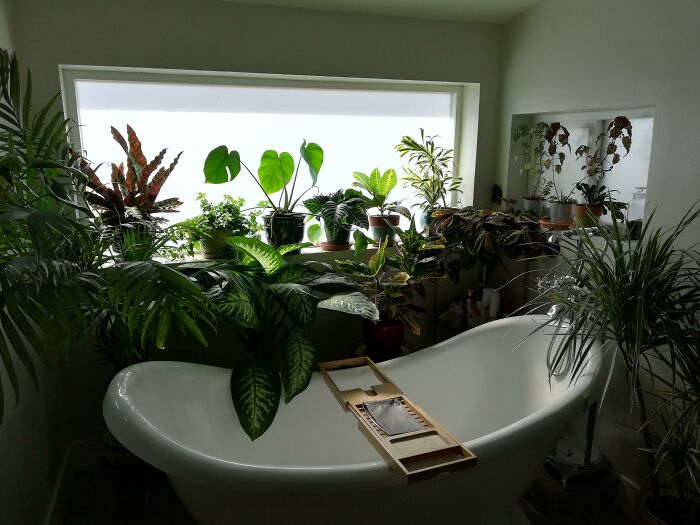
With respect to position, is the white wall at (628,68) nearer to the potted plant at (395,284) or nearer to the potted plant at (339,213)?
the potted plant at (395,284)

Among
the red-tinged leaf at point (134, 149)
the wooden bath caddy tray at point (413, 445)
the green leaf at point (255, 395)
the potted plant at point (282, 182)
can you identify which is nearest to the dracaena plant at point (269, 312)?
the green leaf at point (255, 395)

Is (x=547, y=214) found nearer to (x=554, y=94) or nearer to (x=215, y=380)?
(x=554, y=94)

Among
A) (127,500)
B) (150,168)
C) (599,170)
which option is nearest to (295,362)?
(127,500)

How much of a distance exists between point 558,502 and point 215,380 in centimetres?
147

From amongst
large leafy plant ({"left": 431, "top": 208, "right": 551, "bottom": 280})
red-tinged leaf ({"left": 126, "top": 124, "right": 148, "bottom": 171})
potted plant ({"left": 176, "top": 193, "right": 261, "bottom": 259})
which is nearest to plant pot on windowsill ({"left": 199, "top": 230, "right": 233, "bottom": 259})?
potted plant ({"left": 176, "top": 193, "right": 261, "bottom": 259})

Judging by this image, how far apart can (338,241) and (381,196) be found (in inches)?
13.6

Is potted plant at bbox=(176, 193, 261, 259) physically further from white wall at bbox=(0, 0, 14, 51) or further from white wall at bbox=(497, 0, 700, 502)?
white wall at bbox=(497, 0, 700, 502)

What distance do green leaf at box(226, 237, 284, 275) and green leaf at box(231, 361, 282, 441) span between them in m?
0.43

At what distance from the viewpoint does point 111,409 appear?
1569mm

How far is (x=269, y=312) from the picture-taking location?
2213 millimetres

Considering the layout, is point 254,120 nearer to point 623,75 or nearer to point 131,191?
point 131,191

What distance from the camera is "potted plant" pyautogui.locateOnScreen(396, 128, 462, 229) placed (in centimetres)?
297

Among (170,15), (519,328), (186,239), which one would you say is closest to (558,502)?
(519,328)

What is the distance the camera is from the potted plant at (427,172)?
2.97 m
